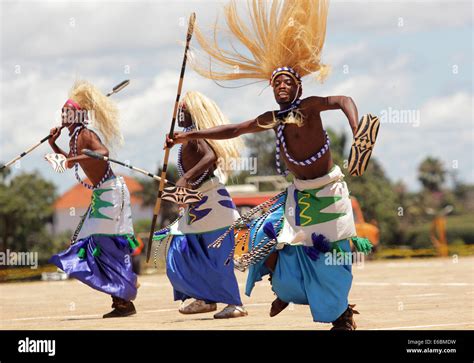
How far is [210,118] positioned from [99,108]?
150cm

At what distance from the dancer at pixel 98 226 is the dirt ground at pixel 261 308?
0.39 metres

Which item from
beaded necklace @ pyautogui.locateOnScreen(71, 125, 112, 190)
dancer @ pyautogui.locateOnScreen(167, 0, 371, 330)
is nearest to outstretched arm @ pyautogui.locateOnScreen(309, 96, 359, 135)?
dancer @ pyautogui.locateOnScreen(167, 0, 371, 330)

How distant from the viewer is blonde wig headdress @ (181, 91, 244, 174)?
13.0 m

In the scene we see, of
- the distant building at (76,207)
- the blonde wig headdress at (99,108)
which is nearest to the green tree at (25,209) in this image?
the distant building at (76,207)

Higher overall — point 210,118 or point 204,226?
point 210,118


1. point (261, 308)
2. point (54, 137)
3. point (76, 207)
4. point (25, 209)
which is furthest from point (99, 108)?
point (76, 207)

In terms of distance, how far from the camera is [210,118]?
13.0 meters

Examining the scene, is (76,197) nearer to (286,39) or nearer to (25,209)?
(25,209)

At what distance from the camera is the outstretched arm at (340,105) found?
9.47 meters

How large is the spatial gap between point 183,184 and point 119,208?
1687mm

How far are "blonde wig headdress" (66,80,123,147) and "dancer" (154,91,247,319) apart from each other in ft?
3.84

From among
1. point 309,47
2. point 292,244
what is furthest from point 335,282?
point 309,47
